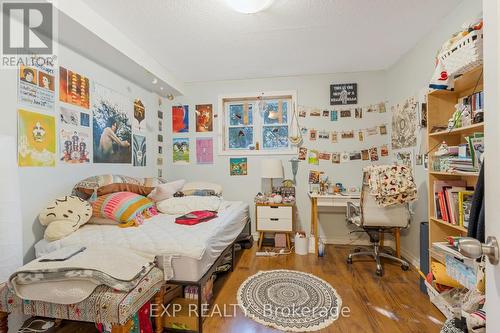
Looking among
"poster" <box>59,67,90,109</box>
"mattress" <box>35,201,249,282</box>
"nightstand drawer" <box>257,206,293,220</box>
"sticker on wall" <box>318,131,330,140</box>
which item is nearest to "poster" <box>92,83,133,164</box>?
"poster" <box>59,67,90,109</box>

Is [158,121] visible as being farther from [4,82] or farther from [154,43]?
[4,82]

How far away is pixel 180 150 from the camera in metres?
3.82

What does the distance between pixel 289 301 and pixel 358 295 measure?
0.64m

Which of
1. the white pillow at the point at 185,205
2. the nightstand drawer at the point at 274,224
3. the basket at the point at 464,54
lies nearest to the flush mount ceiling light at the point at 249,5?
the basket at the point at 464,54

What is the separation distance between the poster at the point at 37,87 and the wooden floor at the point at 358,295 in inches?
88.2

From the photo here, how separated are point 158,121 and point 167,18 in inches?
72.3

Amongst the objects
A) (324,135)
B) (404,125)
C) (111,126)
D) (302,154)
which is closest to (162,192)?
(111,126)

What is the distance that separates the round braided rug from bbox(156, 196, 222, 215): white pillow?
35.1 inches

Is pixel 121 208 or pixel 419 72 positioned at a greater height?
pixel 419 72

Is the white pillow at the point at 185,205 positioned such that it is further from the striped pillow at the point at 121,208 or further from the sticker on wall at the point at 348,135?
the sticker on wall at the point at 348,135

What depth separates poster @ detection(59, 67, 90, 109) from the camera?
2.16m

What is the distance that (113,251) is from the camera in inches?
60.3

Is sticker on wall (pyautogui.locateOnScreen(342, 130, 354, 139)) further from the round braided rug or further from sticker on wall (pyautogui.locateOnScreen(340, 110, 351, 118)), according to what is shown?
the round braided rug

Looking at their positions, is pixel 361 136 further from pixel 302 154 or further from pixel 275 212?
pixel 275 212
